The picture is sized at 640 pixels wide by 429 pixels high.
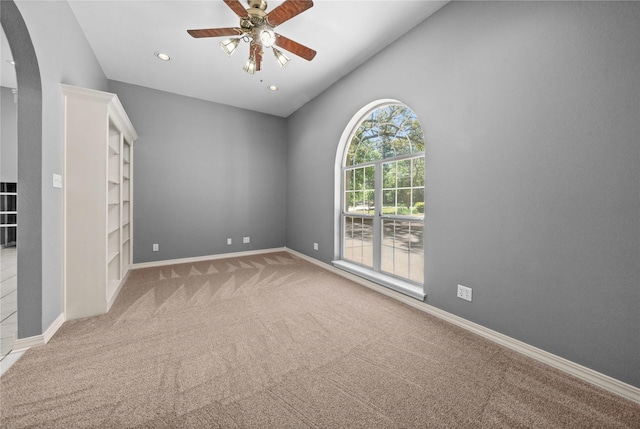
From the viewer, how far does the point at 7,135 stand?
16.3 feet

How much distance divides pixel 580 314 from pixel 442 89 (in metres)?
2.07

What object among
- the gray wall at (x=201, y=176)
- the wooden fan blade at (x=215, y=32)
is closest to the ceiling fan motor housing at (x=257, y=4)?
the wooden fan blade at (x=215, y=32)

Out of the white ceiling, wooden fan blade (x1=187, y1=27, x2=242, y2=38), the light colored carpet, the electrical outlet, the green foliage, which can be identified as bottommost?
the light colored carpet

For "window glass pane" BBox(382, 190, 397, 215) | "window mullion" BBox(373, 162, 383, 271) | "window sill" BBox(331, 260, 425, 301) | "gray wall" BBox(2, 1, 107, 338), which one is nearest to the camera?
"gray wall" BBox(2, 1, 107, 338)

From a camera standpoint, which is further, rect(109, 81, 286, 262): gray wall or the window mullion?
rect(109, 81, 286, 262): gray wall

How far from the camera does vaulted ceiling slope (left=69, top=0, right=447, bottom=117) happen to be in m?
2.29

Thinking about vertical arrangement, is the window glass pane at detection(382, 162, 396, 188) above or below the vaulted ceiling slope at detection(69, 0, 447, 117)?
below

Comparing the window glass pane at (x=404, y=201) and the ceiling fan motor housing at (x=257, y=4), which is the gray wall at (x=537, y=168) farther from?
the ceiling fan motor housing at (x=257, y=4)

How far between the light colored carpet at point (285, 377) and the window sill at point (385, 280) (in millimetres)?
204

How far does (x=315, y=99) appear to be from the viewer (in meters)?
4.26

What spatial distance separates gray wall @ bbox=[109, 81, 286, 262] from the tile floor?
1337 millimetres

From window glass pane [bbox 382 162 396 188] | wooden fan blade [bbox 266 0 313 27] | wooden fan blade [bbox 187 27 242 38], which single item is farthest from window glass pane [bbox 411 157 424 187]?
wooden fan blade [bbox 187 27 242 38]

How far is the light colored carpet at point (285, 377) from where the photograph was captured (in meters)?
1.23

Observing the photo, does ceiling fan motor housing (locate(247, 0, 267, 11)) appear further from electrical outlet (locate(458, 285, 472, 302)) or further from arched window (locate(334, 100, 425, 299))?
electrical outlet (locate(458, 285, 472, 302))
